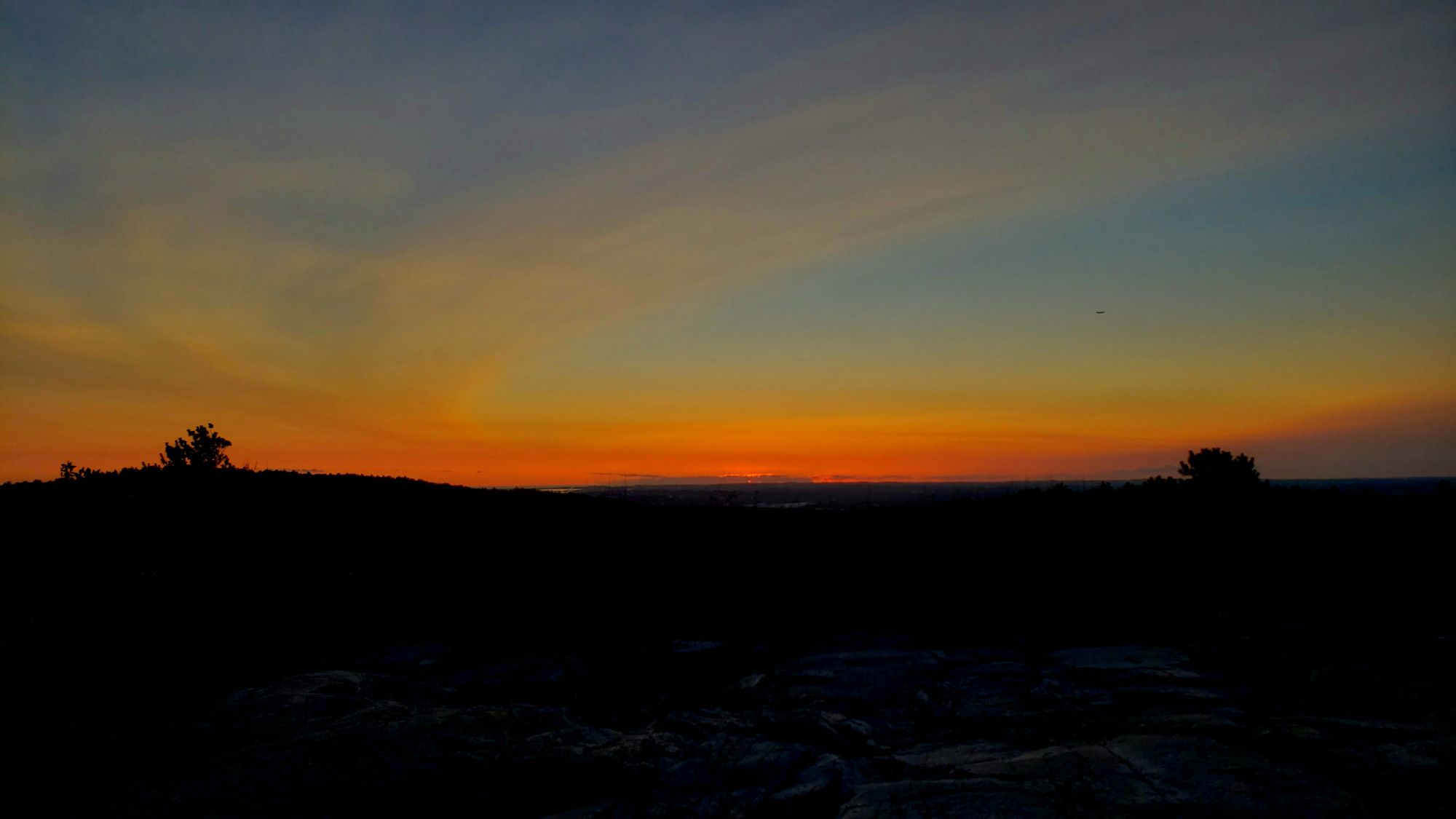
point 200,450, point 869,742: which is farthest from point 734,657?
point 200,450

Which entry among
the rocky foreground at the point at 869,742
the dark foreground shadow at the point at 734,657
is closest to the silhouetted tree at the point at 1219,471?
the dark foreground shadow at the point at 734,657

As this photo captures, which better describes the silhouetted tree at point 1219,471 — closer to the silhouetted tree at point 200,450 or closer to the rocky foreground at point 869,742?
the rocky foreground at point 869,742

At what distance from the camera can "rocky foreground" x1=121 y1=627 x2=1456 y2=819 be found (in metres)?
6.05

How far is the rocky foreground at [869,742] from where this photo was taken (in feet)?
19.9

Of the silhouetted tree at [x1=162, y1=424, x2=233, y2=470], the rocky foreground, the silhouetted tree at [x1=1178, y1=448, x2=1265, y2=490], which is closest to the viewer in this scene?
the rocky foreground

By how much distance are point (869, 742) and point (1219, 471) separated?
745 inches

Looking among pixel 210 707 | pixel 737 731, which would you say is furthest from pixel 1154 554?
pixel 210 707

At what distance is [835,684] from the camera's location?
1084cm

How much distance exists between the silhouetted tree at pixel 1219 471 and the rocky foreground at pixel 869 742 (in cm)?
978

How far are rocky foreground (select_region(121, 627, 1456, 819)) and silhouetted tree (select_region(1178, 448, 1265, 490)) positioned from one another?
385 inches

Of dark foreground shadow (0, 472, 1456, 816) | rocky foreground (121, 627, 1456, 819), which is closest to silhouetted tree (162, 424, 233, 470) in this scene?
dark foreground shadow (0, 472, 1456, 816)

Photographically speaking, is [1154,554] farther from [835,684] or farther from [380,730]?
[380,730]

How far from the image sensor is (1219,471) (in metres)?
21.5

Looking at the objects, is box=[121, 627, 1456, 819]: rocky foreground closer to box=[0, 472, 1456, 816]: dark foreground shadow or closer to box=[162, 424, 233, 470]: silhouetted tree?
box=[0, 472, 1456, 816]: dark foreground shadow
